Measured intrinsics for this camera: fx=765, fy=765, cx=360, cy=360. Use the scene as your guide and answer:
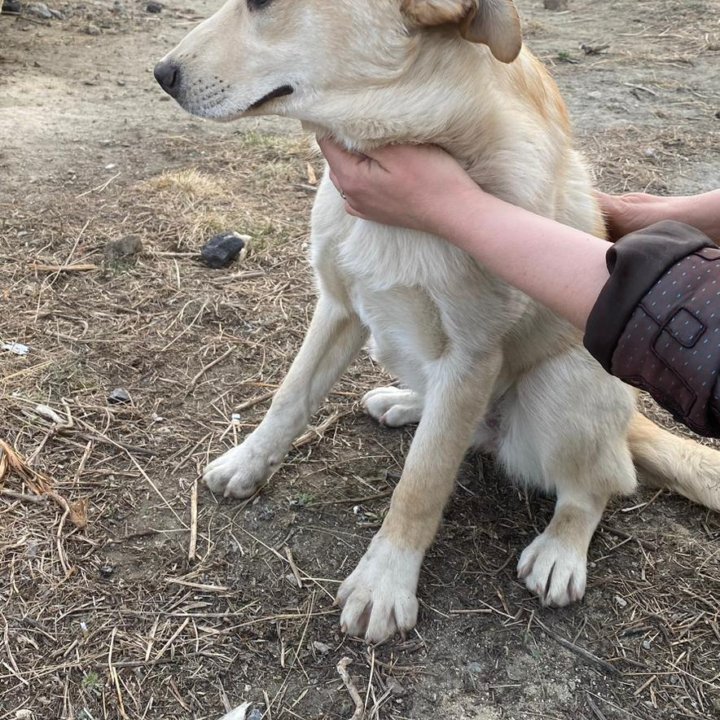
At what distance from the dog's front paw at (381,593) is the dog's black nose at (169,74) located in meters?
1.26

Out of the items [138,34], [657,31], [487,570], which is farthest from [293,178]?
[657,31]

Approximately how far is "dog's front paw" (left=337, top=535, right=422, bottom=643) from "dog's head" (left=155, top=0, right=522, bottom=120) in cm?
116

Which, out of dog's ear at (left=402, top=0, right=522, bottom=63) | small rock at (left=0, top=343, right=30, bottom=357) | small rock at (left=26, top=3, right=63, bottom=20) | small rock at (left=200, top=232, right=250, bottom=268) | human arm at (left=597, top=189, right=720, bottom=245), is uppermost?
dog's ear at (left=402, top=0, right=522, bottom=63)

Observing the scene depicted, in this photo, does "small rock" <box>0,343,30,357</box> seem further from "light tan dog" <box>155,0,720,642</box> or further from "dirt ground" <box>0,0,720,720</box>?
"light tan dog" <box>155,0,720,642</box>

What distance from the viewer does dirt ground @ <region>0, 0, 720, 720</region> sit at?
1.83 meters

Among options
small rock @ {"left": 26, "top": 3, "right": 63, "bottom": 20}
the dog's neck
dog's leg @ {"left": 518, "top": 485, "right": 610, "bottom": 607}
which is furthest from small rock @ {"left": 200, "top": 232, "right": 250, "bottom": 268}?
small rock @ {"left": 26, "top": 3, "right": 63, "bottom": 20}

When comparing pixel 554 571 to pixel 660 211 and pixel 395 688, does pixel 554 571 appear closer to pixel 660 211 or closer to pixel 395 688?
pixel 395 688

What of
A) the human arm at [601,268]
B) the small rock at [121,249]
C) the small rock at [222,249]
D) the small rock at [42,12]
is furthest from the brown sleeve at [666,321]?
the small rock at [42,12]

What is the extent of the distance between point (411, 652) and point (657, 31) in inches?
298

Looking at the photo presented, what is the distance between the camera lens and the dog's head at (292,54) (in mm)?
1725

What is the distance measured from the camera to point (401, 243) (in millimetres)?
1934

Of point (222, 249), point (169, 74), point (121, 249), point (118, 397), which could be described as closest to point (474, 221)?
point (169, 74)

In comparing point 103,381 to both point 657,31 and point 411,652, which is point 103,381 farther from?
point 657,31

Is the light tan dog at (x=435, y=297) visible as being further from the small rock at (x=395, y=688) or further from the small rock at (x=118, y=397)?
the small rock at (x=118, y=397)
